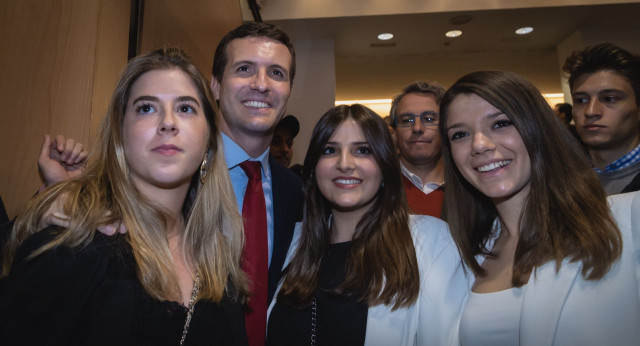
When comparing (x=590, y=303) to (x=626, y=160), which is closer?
(x=590, y=303)

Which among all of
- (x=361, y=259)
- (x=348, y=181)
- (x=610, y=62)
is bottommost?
(x=361, y=259)

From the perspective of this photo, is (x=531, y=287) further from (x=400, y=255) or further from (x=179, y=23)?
(x=179, y=23)

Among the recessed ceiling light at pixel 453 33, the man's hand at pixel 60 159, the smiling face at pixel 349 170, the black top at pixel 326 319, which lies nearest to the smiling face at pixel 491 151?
the smiling face at pixel 349 170

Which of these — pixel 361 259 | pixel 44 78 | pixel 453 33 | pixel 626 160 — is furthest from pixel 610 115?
pixel 453 33

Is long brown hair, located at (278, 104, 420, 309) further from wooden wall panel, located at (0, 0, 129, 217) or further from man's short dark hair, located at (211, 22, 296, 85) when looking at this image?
wooden wall panel, located at (0, 0, 129, 217)

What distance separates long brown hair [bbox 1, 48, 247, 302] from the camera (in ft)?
3.84

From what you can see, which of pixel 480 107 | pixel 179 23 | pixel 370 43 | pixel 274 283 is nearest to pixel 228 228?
pixel 274 283

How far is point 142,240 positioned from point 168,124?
38cm

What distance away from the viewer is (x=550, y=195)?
1473 millimetres

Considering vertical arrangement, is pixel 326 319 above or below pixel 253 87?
below

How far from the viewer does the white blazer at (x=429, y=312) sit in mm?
→ 1552

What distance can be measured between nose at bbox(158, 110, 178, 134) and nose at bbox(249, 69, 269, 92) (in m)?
0.74

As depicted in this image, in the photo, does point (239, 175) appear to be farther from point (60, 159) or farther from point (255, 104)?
point (60, 159)

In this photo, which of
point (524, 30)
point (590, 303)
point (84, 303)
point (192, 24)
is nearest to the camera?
point (84, 303)
